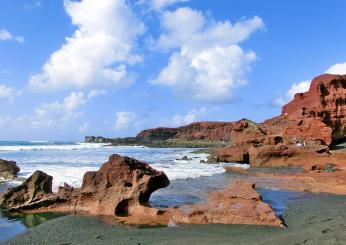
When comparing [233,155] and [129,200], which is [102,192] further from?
[233,155]

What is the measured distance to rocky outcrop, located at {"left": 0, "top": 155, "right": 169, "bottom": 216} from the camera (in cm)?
1193

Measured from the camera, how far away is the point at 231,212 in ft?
33.6

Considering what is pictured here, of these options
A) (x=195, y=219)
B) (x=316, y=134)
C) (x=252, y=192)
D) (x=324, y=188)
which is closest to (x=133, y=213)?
(x=195, y=219)

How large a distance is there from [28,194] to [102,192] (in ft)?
8.17

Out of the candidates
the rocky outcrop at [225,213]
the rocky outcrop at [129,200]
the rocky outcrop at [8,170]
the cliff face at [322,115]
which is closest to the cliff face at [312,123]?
the cliff face at [322,115]

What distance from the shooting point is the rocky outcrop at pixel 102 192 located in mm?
11930

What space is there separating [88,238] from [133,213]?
2.70 metres

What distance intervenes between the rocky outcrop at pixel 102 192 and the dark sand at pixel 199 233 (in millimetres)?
1056

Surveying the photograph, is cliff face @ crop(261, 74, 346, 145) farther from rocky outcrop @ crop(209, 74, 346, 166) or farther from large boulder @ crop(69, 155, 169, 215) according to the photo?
large boulder @ crop(69, 155, 169, 215)

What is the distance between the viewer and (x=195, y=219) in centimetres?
1034

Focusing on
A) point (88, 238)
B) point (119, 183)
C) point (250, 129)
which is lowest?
point (88, 238)

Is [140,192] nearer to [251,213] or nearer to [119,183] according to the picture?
[119,183]

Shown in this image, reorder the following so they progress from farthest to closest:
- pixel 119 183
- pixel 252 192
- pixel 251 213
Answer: pixel 119 183 → pixel 252 192 → pixel 251 213

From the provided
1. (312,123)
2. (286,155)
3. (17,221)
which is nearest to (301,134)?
(312,123)
